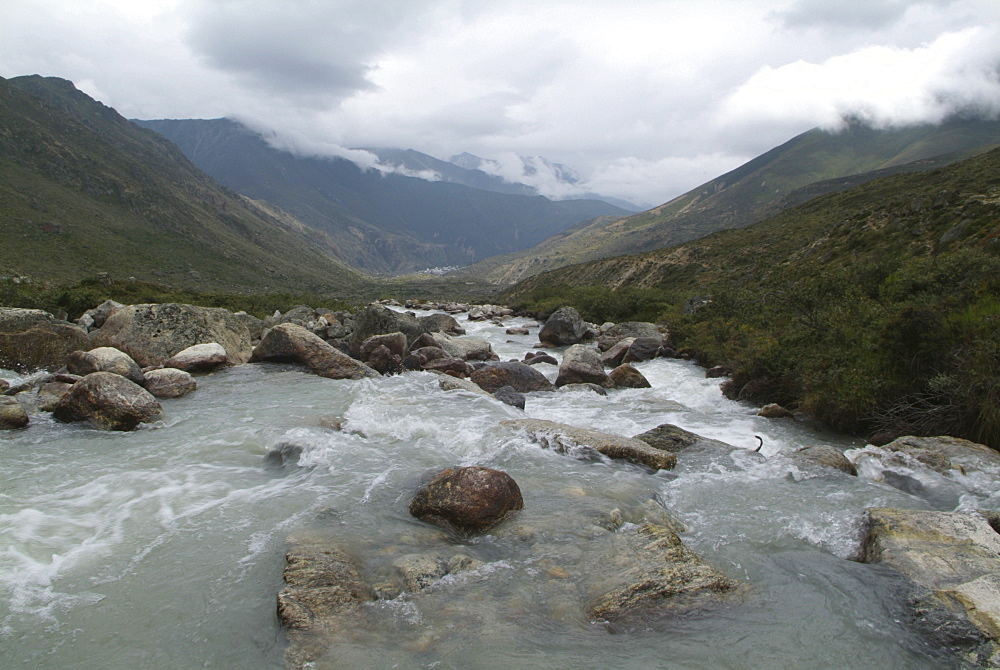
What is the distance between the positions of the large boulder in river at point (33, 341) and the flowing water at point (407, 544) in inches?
257

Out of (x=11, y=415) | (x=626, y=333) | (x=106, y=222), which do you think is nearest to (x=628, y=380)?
(x=626, y=333)

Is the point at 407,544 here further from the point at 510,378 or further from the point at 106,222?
the point at 106,222

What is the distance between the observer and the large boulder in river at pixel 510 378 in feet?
61.0

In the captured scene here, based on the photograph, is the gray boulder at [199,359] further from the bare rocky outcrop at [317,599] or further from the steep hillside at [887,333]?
the steep hillside at [887,333]

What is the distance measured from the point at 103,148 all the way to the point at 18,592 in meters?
165

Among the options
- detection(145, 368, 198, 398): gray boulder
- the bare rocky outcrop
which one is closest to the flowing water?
the bare rocky outcrop

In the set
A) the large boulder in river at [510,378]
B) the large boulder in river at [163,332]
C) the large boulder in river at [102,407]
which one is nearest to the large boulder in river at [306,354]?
the large boulder in river at [163,332]

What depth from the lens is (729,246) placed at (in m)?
63.7

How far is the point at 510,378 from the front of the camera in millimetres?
18828

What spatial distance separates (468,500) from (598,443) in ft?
13.8

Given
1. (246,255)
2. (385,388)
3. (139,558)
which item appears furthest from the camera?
(246,255)

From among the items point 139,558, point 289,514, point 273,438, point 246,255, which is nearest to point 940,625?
point 289,514

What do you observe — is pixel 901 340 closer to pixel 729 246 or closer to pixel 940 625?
pixel 940 625

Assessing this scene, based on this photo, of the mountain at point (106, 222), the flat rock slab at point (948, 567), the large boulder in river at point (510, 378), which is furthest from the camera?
the mountain at point (106, 222)
